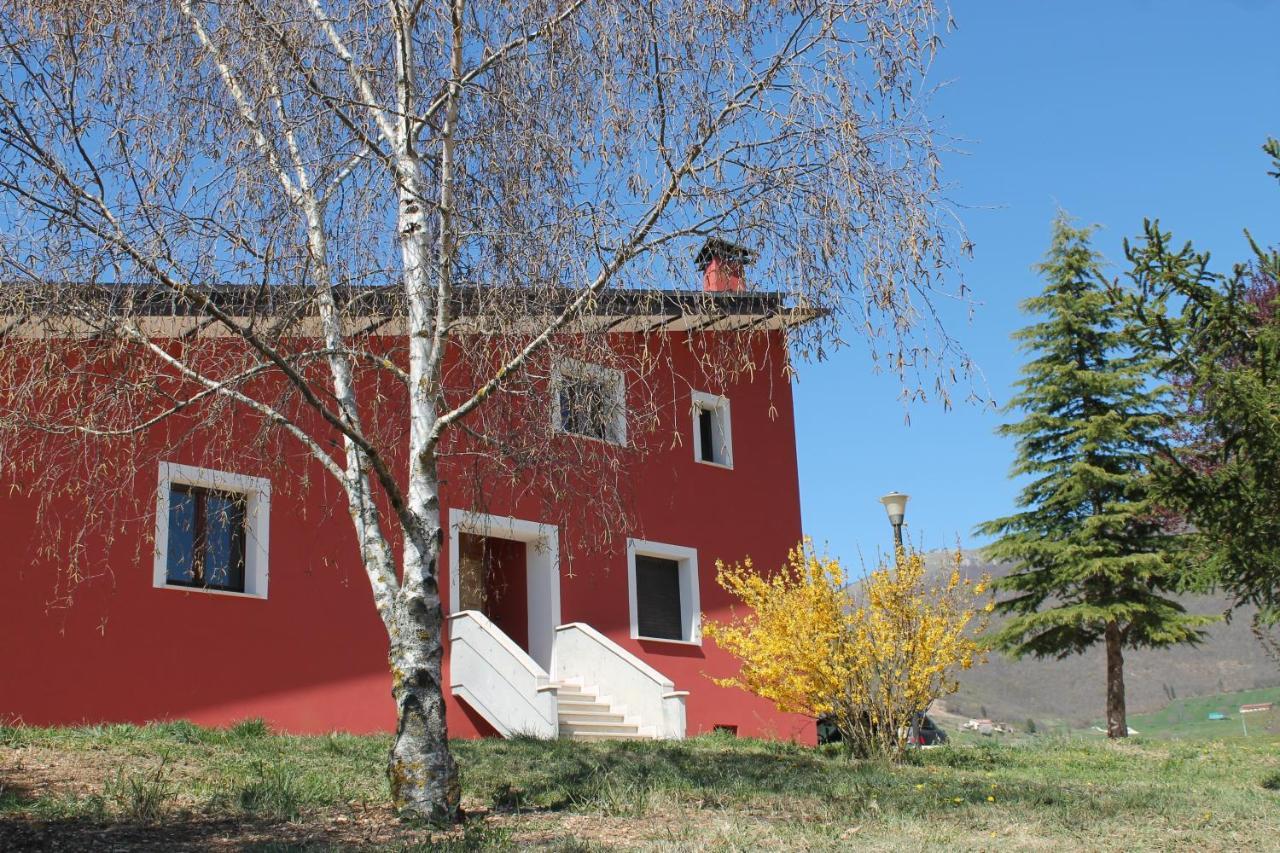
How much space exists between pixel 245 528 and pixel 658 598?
23.9 ft

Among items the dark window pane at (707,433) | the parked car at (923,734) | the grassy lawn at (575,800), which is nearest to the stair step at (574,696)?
the grassy lawn at (575,800)

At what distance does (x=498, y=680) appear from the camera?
13914 mm

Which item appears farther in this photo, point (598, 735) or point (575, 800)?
point (598, 735)

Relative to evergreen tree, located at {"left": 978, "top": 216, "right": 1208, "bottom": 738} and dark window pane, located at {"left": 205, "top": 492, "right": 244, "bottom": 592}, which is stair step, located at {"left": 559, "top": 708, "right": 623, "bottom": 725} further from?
evergreen tree, located at {"left": 978, "top": 216, "right": 1208, "bottom": 738}

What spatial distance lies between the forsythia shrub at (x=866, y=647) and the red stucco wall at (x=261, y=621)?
6.68ft

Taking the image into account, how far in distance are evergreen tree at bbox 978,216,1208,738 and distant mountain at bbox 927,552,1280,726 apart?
44.2m

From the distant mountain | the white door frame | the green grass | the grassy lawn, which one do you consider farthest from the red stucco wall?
the distant mountain

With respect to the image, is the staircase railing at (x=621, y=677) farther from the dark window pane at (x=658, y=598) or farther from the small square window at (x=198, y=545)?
the small square window at (x=198, y=545)

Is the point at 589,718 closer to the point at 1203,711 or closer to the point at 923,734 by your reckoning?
the point at 923,734

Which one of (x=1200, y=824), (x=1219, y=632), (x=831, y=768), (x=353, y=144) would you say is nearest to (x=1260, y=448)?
(x=1200, y=824)

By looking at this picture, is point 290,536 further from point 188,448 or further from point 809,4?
point 809,4

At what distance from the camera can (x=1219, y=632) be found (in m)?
79.0

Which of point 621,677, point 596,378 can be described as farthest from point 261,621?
point 596,378

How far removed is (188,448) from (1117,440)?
17.7 m
